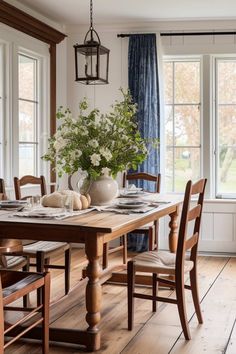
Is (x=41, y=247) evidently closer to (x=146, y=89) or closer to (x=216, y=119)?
(x=146, y=89)

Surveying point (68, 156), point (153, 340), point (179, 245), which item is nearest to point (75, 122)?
point (68, 156)

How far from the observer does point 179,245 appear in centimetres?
339

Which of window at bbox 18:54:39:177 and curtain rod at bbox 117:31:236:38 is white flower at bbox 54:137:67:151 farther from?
curtain rod at bbox 117:31:236:38

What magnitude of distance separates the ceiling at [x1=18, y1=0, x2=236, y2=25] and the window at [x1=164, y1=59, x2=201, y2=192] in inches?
23.9

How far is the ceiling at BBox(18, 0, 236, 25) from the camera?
18.3 feet

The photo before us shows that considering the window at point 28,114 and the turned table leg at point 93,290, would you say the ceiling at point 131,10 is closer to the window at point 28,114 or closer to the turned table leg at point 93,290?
the window at point 28,114

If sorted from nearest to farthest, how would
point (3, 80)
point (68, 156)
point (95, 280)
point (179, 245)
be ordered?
point (95, 280), point (179, 245), point (68, 156), point (3, 80)

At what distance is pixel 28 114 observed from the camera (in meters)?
6.05

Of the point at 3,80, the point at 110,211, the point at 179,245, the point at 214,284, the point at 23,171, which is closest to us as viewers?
the point at 179,245

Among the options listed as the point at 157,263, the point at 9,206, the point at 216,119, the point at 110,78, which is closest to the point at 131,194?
the point at 157,263

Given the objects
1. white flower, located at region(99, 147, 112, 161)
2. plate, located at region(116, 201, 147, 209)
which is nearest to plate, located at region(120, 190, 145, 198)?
plate, located at region(116, 201, 147, 209)

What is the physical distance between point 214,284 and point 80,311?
56.4 inches

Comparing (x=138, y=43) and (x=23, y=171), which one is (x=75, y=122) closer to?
(x=23, y=171)

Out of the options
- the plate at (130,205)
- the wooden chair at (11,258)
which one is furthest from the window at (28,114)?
the plate at (130,205)
